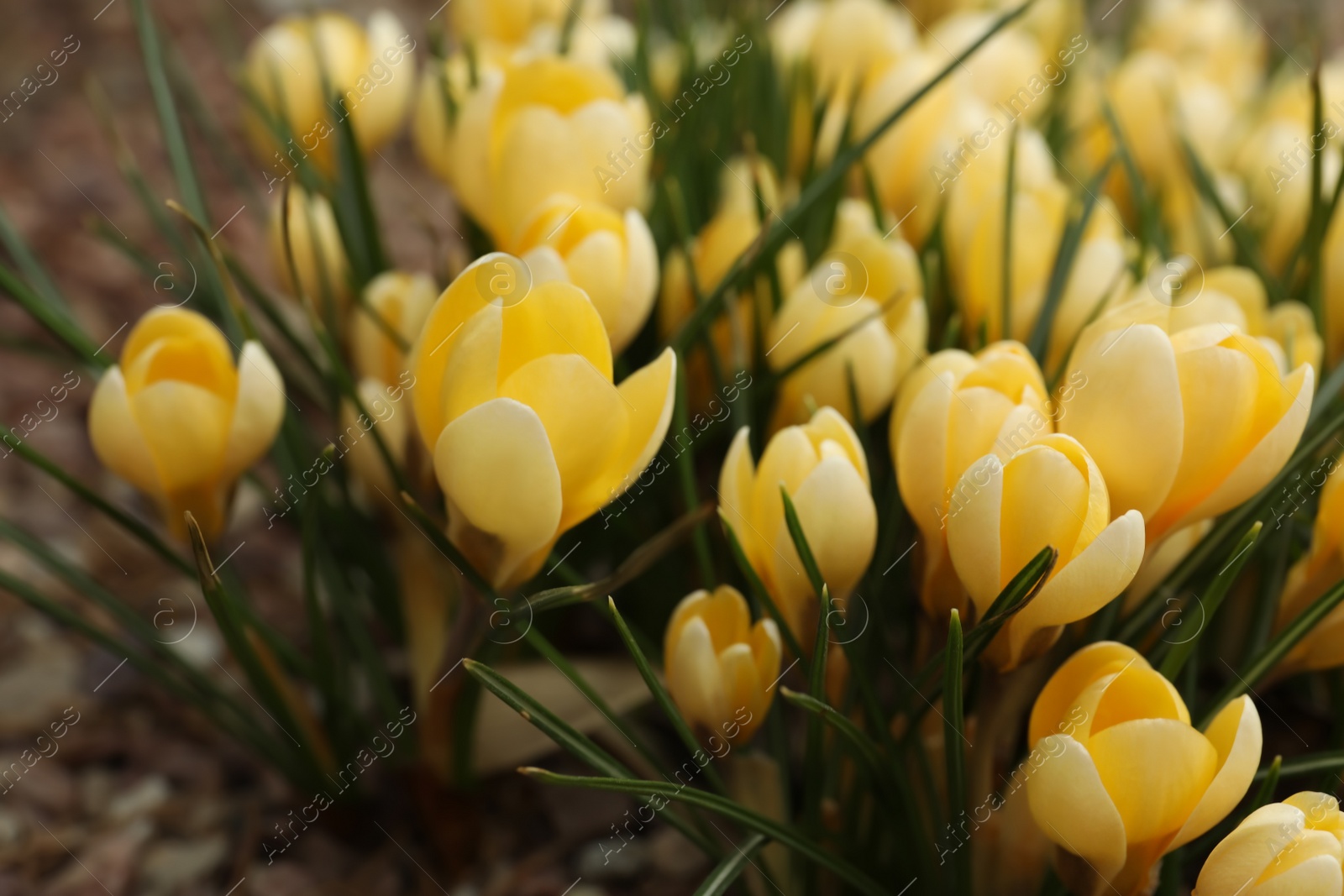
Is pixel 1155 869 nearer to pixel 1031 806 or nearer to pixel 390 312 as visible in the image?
pixel 1031 806

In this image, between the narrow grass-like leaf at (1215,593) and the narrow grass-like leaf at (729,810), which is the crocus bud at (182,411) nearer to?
the narrow grass-like leaf at (729,810)

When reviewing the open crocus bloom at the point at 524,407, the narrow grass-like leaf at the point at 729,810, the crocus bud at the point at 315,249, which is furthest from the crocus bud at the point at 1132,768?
the crocus bud at the point at 315,249

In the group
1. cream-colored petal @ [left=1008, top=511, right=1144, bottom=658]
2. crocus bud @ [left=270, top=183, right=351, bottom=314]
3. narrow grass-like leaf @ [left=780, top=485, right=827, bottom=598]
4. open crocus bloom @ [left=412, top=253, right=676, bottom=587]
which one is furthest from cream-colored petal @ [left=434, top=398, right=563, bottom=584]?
crocus bud @ [left=270, top=183, right=351, bottom=314]

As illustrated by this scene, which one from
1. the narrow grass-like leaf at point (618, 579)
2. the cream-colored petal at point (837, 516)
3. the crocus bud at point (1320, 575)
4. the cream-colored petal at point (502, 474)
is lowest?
the crocus bud at point (1320, 575)

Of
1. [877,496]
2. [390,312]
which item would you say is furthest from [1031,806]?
[390,312]

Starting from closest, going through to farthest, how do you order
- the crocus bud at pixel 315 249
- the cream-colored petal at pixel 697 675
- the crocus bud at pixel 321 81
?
the cream-colored petal at pixel 697 675
the crocus bud at pixel 315 249
the crocus bud at pixel 321 81

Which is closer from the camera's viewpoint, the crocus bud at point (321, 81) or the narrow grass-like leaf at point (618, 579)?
the narrow grass-like leaf at point (618, 579)

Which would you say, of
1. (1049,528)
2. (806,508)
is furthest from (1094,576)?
(806,508)

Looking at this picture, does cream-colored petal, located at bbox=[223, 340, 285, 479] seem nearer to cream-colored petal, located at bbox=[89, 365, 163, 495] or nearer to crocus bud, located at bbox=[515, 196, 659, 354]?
cream-colored petal, located at bbox=[89, 365, 163, 495]
